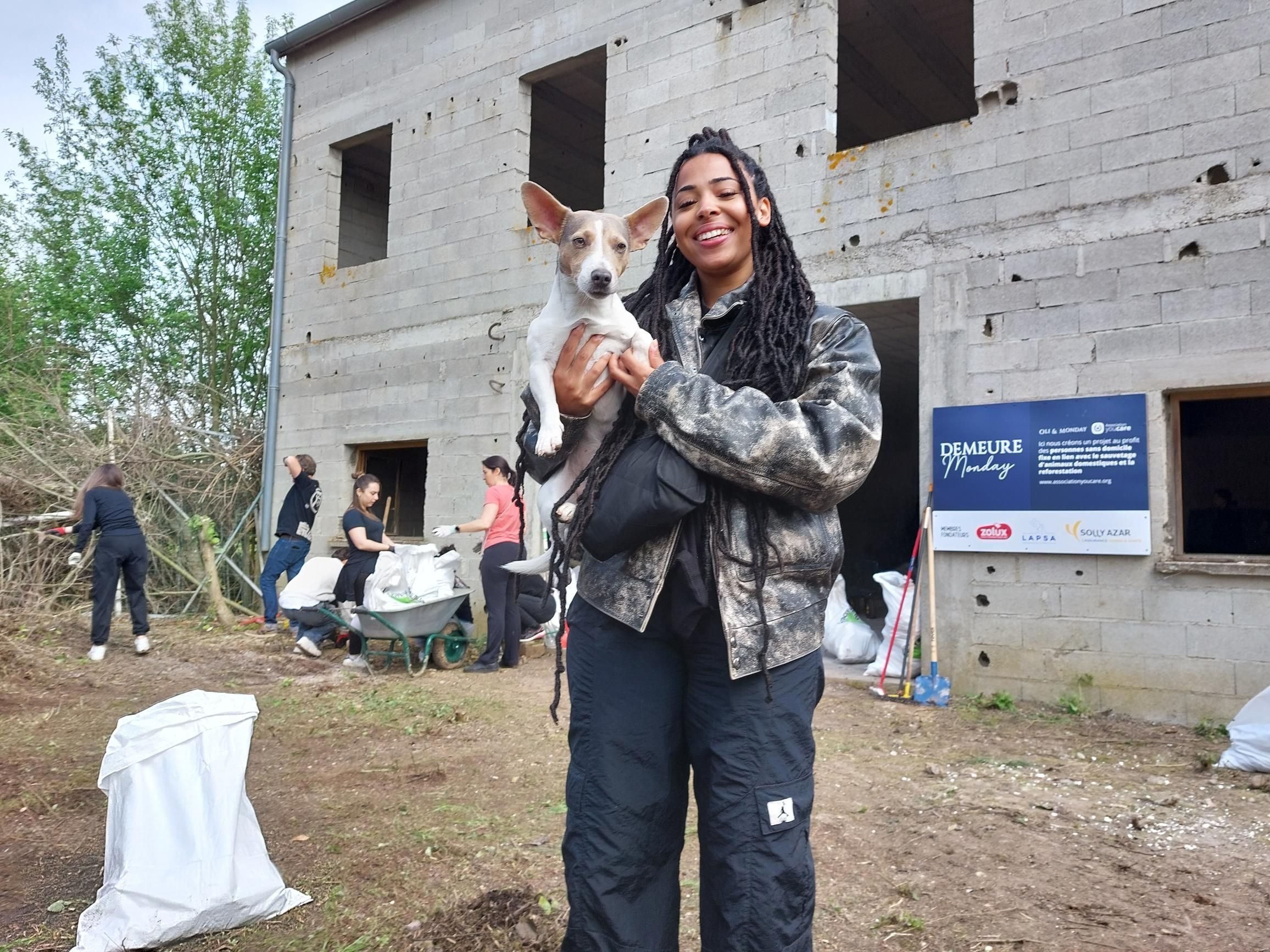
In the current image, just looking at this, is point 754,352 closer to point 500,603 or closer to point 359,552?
point 500,603

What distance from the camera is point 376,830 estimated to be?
3.24m

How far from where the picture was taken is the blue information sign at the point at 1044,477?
5102mm

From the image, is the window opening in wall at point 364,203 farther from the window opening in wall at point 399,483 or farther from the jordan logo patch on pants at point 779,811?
the jordan logo patch on pants at point 779,811

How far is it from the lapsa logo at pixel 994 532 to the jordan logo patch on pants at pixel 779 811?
4658 millimetres

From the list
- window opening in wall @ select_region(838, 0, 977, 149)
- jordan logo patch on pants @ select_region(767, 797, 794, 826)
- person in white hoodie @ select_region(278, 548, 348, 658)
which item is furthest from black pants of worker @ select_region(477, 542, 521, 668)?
window opening in wall @ select_region(838, 0, 977, 149)

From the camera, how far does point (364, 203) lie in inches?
427

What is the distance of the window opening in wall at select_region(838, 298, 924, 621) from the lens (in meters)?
9.57

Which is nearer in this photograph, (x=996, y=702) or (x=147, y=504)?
(x=996, y=702)

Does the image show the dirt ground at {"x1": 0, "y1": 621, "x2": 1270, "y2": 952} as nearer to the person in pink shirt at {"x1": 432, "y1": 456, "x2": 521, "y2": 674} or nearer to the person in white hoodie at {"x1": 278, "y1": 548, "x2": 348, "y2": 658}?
the person in pink shirt at {"x1": 432, "y1": 456, "x2": 521, "y2": 674}

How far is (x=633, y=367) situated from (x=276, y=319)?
31.5ft

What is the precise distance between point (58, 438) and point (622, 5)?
285 inches

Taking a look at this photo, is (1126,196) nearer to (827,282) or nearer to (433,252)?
(827,282)

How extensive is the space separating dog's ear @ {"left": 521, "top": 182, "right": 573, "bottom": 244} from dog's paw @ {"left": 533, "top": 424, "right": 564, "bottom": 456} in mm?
508

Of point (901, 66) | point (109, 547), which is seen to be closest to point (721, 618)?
point (109, 547)
